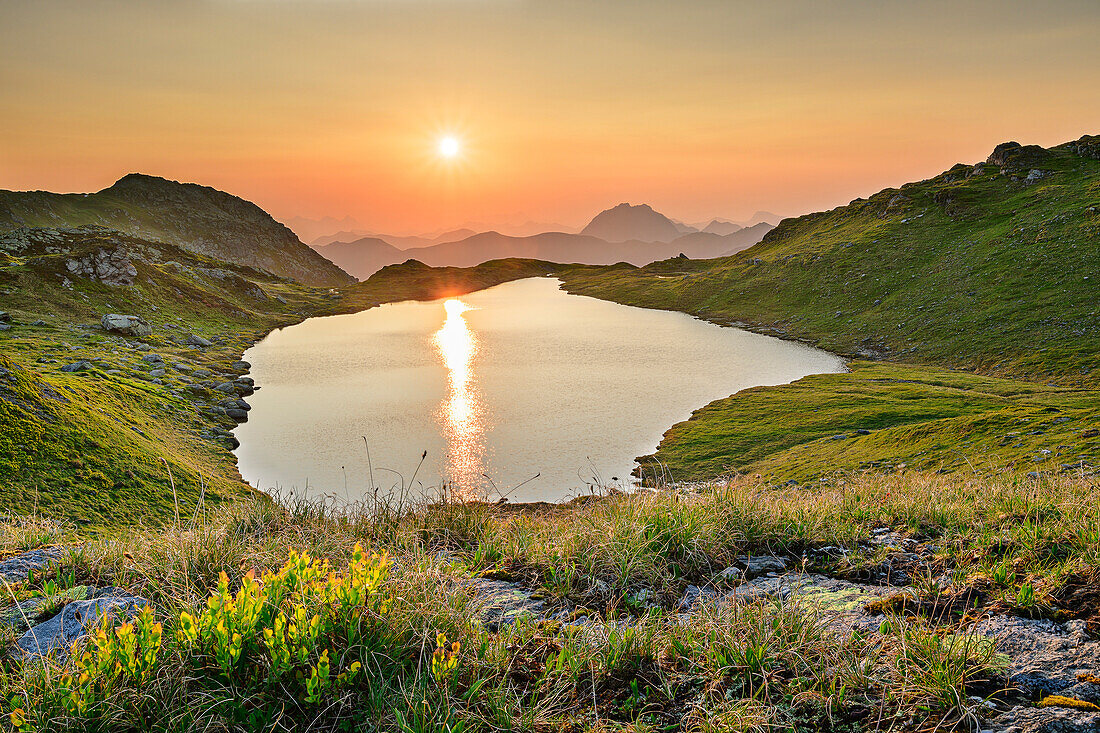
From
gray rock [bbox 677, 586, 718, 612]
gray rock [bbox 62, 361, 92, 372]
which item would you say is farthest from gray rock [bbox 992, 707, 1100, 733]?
gray rock [bbox 62, 361, 92, 372]

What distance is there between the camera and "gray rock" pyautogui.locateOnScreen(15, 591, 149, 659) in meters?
4.48

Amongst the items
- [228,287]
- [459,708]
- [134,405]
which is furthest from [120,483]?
[228,287]

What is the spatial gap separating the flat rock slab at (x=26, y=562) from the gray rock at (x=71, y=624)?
1.42m

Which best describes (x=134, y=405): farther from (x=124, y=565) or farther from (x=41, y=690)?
(x=41, y=690)

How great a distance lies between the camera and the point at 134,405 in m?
33.8

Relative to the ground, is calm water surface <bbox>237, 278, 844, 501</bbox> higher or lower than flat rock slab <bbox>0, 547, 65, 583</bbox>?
lower

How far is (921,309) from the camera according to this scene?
65.6 metres

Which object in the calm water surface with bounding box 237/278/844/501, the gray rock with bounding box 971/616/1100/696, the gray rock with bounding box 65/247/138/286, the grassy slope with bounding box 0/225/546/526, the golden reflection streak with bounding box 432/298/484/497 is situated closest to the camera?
the gray rock with bounding box 971/616/1100/696

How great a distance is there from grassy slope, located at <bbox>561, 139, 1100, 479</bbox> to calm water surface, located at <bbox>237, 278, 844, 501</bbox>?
5435 mm

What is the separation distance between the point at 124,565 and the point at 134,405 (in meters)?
35.3

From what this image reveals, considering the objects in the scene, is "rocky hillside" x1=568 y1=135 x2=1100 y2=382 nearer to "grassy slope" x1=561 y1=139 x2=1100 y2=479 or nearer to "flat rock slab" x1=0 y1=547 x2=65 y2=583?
"grassy slope" x1=561 y1=139 x2=1100 y2=479

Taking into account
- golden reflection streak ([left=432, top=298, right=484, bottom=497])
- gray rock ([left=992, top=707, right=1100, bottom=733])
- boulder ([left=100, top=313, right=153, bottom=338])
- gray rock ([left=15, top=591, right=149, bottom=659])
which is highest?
boulder ([left=100, top=313, right=153, bottom=338])

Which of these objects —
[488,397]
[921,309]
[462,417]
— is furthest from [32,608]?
[921,309]

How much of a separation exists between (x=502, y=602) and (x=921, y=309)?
7670 cm
